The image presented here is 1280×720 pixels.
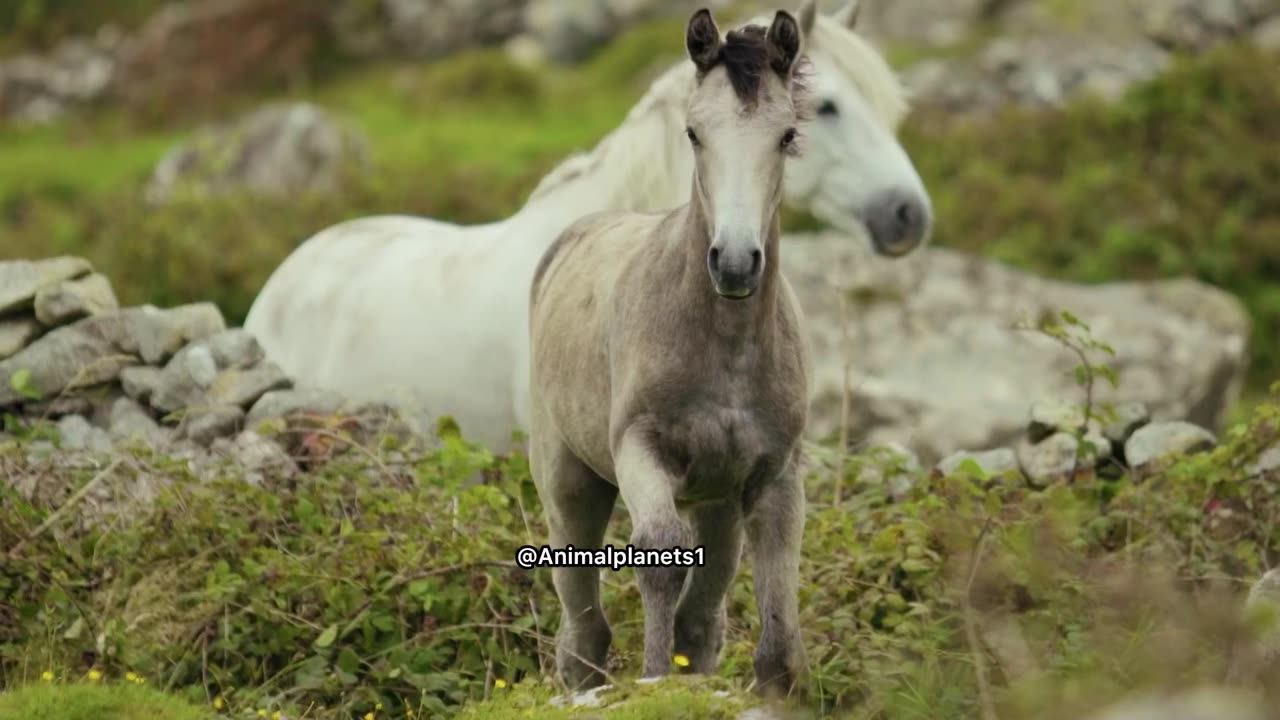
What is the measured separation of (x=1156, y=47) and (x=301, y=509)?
56.8 ft

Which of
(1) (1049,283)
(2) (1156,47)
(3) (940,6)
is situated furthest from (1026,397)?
(3) (940,6)

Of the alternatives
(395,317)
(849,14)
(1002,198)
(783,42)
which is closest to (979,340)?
(1002,198)

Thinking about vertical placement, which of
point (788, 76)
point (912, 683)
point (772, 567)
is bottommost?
point (912, 683)

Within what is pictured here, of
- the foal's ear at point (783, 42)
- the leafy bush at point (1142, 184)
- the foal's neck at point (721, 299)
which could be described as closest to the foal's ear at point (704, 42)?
the foal's ear at point (783, 42)

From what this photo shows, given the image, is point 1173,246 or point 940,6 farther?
point 940,6

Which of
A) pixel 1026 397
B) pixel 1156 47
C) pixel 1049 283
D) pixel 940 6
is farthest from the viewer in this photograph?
pixel 940 6

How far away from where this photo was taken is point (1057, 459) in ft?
25.4

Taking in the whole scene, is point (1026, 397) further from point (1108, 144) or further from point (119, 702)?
point (119, 702)

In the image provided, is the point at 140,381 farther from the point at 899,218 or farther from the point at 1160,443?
the point at 1160,443

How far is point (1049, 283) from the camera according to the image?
13.5 metres

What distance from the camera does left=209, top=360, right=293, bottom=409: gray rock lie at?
756 centimetres

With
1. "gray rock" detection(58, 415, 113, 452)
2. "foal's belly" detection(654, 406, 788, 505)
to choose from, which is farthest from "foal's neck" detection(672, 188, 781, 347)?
"gray rock" detection(58, 415, 113, 452)

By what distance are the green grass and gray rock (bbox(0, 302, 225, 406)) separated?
210cm

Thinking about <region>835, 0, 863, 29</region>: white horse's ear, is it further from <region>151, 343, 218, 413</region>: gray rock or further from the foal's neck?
the foal's neck
